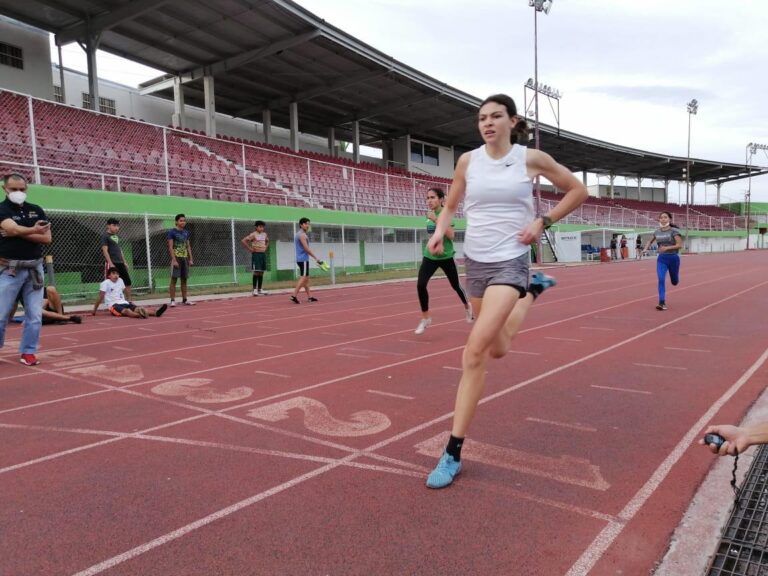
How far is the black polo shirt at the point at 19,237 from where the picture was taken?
227 inches

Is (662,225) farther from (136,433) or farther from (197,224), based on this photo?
(197,224)

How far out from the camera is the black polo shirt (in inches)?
227

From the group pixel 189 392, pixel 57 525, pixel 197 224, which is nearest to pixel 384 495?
pixel 57 525

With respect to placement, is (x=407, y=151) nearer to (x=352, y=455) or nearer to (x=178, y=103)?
(x=178, y=103)

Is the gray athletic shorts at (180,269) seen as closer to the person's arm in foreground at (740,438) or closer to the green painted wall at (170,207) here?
the green painted wall at (170,207)

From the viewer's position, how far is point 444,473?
114 inches

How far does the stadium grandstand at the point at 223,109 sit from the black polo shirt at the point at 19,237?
8.21 m

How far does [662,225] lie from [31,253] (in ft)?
32.8

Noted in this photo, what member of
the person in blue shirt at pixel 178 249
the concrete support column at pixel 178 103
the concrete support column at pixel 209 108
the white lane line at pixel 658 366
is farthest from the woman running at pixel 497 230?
the concrete support column at pixel 178 103

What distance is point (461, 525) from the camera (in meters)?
2.49

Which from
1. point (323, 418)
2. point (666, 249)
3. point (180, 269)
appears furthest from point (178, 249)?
point (666, 249)

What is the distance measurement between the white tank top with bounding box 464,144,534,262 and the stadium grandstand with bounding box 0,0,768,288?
13.0 meters

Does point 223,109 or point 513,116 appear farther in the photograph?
point 223,109

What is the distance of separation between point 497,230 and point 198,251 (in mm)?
16448
